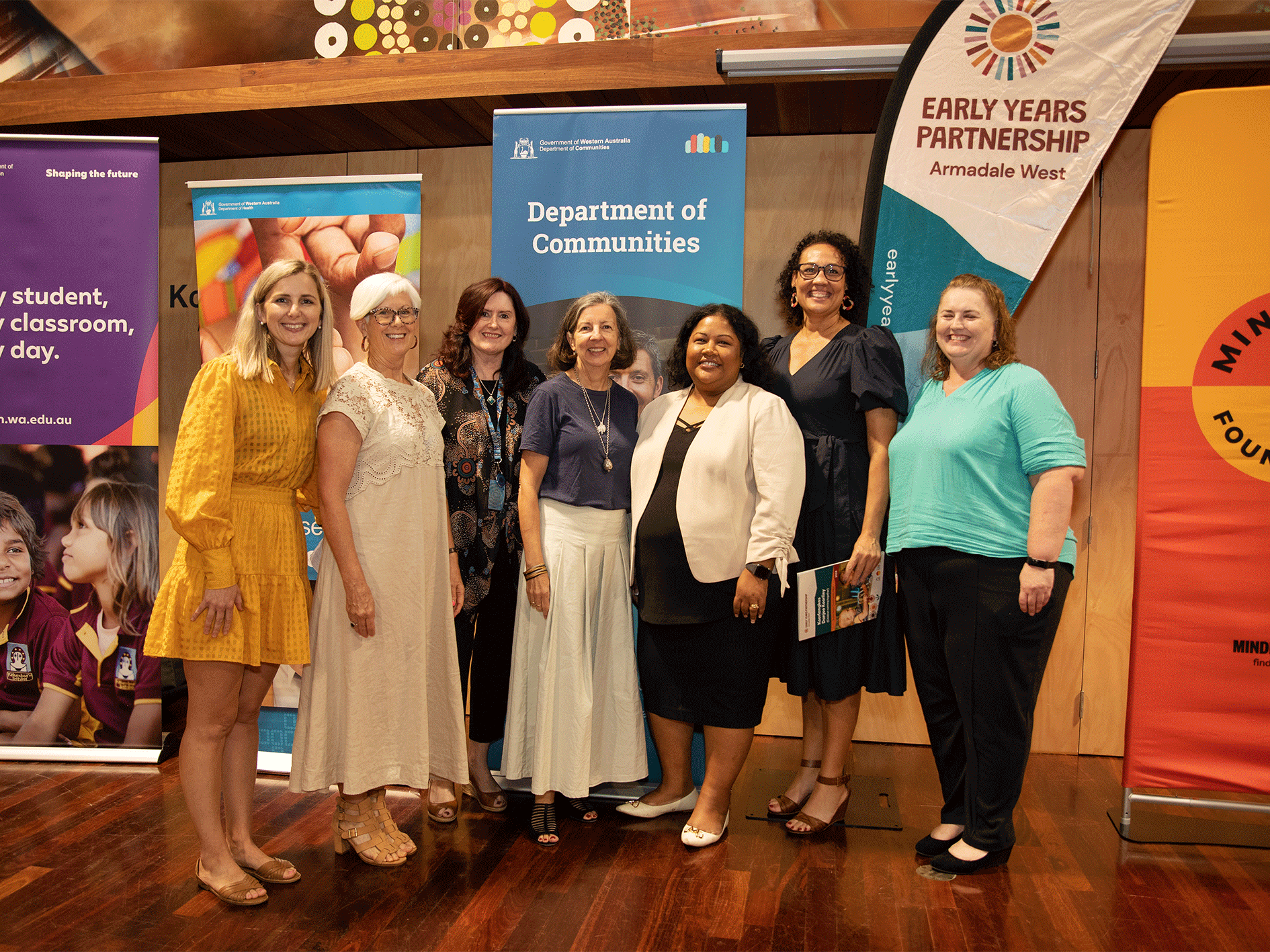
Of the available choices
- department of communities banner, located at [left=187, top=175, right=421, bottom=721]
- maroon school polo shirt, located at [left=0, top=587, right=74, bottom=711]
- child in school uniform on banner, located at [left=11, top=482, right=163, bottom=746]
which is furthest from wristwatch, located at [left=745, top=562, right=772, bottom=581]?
maroon school polo shirt, located at [left=0, top=587, right=74, bottom=711]

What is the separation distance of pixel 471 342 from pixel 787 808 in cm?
192

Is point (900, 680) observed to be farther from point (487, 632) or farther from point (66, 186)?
point (66, 186)

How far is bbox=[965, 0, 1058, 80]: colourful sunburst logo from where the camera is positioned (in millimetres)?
2908

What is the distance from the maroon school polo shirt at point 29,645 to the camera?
3541mm

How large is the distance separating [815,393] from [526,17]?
205 cm

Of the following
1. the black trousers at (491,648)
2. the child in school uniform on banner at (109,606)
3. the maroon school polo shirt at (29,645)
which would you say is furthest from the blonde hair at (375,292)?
the maroon school polo shirt at (29,645)

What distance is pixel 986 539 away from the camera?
2498mm

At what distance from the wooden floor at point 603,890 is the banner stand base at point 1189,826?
0.06 meters

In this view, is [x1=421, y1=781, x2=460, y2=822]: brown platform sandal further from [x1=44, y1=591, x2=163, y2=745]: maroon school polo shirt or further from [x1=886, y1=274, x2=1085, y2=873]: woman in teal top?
[x1=886, y1=274, x2=1085, y2=873]: woman in teal top

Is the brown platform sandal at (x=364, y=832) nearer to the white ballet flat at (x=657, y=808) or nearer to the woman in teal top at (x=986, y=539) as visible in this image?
the white ballet flat at (x=657, y=808)

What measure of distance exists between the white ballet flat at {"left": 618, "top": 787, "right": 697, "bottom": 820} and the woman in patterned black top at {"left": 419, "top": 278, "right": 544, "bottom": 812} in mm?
625

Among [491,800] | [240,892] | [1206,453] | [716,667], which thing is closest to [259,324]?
[240,892]

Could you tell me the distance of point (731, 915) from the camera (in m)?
2.34

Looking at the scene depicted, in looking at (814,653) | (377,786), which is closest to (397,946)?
(377,786)
